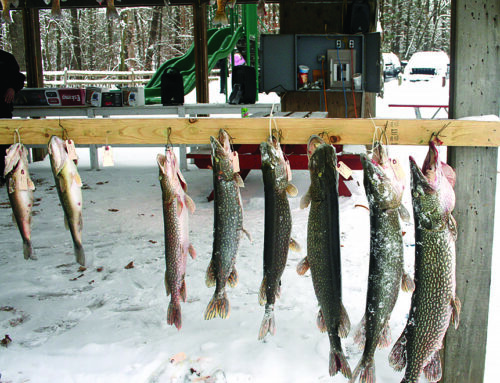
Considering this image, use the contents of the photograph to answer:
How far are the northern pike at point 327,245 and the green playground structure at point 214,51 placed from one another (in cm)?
1023

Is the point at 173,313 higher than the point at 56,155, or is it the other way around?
the point at 56,155

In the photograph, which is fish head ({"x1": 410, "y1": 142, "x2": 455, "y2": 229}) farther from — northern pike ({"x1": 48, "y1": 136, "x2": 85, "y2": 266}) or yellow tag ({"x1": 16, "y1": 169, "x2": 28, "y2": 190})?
yellow tag ({"x1": 16, "y1": 169, "x2": 28, "y2": 190})

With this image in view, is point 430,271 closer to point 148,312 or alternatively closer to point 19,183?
point 19,183

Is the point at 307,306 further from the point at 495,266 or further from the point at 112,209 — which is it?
the point at 112,209

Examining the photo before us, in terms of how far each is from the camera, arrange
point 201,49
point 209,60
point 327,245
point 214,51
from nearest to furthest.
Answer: point 327,245 < point 201,49 < point 209,60 < point 214,51

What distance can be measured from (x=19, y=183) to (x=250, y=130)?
111 centimetres

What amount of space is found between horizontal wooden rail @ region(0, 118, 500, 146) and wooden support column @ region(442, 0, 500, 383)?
24cm

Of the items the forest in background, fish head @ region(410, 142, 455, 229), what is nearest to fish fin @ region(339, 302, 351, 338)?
fish head @ region(410, 142, 455, 229)

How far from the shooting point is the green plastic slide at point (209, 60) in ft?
40.2

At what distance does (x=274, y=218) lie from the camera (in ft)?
7.42

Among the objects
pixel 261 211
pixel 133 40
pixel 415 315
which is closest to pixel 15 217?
pixel 415 315

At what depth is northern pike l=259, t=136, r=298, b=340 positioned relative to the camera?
221 cm

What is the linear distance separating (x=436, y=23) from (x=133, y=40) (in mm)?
19666

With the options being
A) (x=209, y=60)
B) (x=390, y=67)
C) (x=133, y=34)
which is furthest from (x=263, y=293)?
(x=133, y=34)
